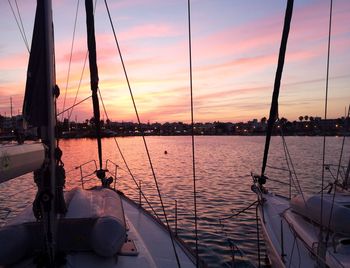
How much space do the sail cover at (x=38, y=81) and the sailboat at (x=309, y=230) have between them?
418cm

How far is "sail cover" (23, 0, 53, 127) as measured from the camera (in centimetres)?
539

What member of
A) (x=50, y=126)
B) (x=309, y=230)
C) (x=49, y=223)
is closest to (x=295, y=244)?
(x=309, y=230)

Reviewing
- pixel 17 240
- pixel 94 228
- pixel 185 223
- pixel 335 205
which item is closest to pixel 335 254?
pixel 335 205

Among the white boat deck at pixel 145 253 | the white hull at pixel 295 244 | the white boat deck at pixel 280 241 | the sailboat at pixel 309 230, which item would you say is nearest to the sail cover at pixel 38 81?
the white boat deck at pixel 145 253

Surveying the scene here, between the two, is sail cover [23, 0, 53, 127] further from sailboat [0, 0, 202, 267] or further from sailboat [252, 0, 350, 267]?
sailboat [252, 0, 350, 267]

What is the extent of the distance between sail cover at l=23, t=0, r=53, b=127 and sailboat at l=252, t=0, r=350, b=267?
13.7ft

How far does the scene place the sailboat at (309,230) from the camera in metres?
6.55

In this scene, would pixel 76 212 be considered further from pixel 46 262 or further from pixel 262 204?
pixel 262 204

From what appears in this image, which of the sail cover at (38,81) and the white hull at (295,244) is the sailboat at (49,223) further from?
the white hull at (295,244)

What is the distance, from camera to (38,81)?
547cm

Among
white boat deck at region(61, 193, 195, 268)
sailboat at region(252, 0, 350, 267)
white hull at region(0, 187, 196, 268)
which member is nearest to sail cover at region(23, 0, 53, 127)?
white hull at region(0, 187, 196, 268)

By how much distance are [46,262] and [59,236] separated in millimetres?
567

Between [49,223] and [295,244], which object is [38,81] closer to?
[49,223]

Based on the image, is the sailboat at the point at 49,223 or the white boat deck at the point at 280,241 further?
the white boat deck at the point at 280,241
